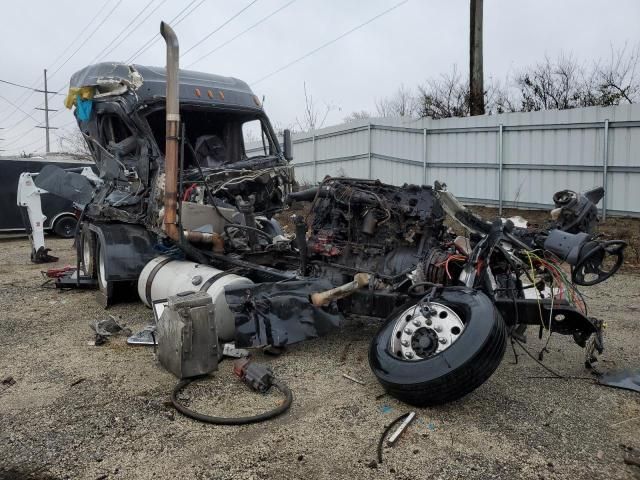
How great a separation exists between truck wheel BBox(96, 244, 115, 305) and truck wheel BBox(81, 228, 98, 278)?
0.13 metres

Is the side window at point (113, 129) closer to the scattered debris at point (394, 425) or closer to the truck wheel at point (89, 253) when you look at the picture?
the truck wheel at point (89, 253)

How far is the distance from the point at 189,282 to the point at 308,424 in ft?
7.67

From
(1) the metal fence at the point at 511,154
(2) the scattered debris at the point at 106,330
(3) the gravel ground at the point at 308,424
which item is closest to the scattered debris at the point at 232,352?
(3) the gravel ground at the point at 308,424

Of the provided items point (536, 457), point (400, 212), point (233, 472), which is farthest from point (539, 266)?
point (233, 472)

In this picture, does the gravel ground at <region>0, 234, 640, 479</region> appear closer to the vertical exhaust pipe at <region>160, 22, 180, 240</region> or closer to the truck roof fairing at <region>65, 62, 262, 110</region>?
the vertical exhaust pipe at <region>160, 22, 180, 240</region>

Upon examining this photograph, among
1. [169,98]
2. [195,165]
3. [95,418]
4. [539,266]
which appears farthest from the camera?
[195,165]

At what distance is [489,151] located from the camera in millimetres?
11570

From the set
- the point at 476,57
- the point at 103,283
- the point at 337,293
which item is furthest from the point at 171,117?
the point at 476,57

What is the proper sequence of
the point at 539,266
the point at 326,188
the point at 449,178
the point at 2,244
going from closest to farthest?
the point at 539,266 < the point at 326,188 < the point at 449,178 < the point at 2,244

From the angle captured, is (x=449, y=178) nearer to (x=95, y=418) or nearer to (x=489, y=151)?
(x=489, y=151)

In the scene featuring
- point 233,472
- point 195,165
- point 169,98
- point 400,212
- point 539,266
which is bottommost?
point 233,472

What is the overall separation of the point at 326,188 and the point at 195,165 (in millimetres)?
2416

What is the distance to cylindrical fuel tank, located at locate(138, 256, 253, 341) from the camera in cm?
468

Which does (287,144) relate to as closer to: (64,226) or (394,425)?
(394,425)
